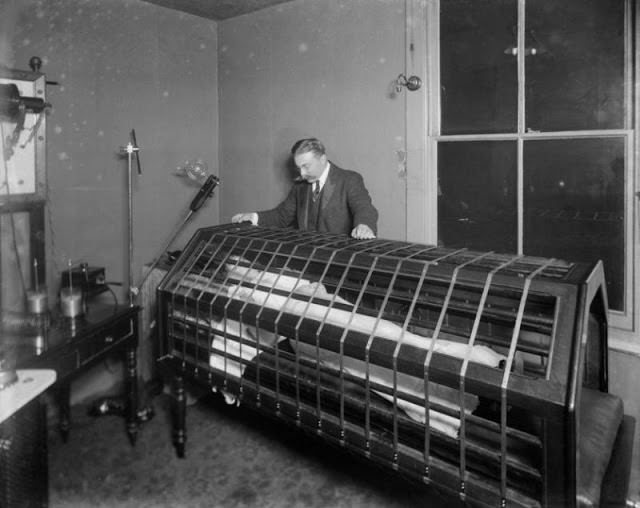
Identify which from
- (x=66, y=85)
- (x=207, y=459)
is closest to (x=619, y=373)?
(x=207, y=459)

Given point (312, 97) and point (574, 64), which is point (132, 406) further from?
point (574, 64)

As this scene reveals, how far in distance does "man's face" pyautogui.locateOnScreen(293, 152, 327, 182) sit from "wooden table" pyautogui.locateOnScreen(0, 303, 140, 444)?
135 cm

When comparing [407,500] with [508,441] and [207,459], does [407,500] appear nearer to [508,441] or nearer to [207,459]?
[207,459]

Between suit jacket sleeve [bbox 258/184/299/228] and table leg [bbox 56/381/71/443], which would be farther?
suit jacket sleeve [bbox 258/184/299/228]

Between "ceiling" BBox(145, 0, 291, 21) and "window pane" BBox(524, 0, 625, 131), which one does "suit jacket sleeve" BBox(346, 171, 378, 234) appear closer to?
"window pane" BBox(524, 0, 625, 131)

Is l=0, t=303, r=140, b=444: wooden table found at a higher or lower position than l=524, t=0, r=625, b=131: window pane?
lower

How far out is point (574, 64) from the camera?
286 centimetres

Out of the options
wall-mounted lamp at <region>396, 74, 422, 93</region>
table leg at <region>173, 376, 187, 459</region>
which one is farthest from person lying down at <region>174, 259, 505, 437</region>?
wall-mounted lamp at <region>396, 74, 422, 93</region>

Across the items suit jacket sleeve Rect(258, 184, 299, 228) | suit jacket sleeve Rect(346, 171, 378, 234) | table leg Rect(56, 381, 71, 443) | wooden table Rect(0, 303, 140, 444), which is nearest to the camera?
wooden table Rect(0, 303, 140, 444)

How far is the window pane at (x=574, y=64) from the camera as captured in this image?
8.91 feet

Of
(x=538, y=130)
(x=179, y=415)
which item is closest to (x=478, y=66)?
(x=538, y=130)

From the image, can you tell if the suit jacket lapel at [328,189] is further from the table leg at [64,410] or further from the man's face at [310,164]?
the table leg at [64,410]

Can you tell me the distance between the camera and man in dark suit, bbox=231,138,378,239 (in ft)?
11.4

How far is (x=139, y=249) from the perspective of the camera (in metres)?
4.24
